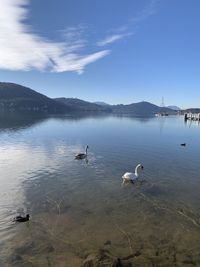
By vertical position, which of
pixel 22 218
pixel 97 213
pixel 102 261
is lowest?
pixel 97 213

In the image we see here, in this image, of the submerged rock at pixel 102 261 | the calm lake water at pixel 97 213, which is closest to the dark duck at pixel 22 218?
the calm lake water at pixel 97 213

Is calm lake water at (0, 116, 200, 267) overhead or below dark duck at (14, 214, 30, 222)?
below

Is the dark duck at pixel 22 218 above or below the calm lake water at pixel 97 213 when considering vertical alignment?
above

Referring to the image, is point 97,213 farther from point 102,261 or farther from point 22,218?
point 102,261

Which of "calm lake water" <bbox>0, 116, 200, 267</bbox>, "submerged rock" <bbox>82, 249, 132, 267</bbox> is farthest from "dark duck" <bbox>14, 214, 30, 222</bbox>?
"submerged rock" <bbox>82, 249, 132, 267</bbox>

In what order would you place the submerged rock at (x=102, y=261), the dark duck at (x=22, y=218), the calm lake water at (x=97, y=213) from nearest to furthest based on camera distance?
the submerged rock at (x=102, y=261), the calm lake water at (x=97, y=213), the dark duck at (x=22, y=218)

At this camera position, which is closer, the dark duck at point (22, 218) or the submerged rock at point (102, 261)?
the submerged rock at point (102, 261)

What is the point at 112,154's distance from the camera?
47688 mm

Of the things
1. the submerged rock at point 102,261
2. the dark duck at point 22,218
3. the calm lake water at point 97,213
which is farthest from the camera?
the dark duck at point 22,218

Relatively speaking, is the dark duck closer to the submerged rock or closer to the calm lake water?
the calm lake water

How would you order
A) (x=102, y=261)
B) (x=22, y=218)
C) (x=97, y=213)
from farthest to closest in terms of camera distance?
(x=97, y=213)
(x=22, y=218)
(x=102, y=261)

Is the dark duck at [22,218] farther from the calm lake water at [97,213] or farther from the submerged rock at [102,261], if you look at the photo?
the submerged rock at [102,261]

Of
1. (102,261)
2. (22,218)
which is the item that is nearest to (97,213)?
(22,218)

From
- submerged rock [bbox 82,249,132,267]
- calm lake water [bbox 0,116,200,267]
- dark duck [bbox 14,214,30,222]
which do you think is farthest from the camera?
dark duck [bbox 14,214,30,222]
